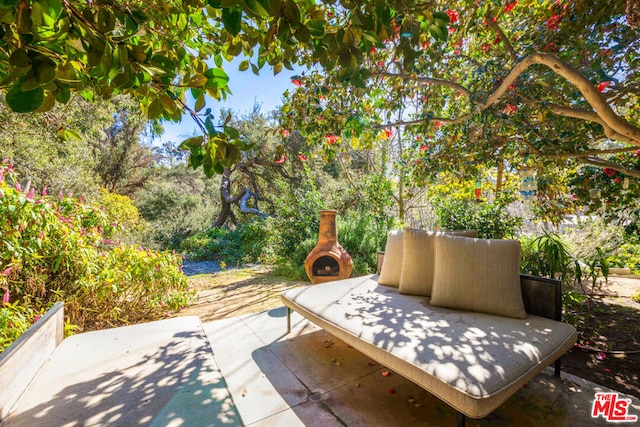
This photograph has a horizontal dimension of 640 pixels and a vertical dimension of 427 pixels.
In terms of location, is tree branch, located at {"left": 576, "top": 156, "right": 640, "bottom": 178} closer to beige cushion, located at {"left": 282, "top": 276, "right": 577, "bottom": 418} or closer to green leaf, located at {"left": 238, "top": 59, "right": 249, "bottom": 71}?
beige cushion, located at {"left": 282, "top": 276, "right": 577, "bottom": 418}

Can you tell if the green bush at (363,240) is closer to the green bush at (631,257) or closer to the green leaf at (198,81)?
the green bush at (631,257)

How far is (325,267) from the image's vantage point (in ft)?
13.1

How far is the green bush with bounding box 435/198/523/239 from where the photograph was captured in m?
4.36

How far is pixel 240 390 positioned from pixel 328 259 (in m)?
2.27

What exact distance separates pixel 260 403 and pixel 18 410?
1344mm

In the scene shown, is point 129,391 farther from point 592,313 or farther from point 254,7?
point 592,313

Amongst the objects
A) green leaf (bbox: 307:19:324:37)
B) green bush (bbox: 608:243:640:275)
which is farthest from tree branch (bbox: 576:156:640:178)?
green leaf (bbox: 307:19:324:37)

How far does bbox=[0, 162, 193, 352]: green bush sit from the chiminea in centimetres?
167

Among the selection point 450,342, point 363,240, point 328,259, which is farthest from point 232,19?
point 363,240

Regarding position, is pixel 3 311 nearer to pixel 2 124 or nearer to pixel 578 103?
pixel 2 124

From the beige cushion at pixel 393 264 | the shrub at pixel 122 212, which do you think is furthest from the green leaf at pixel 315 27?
the shrub at pixel 122 212

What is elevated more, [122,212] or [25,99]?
[25,99]

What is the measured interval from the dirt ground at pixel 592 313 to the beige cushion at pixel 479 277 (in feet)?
2.78

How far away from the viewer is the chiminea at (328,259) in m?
3.85
